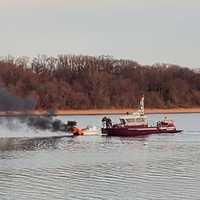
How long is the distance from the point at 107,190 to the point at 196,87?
6217 inches

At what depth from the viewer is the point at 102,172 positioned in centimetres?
4347

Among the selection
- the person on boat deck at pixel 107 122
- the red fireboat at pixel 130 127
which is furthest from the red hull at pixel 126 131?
the person on boat deck at pixel 107 122

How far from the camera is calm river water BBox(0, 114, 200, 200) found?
34844mm

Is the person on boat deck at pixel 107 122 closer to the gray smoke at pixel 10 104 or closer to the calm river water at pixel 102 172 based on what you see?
the gray smoke at pixel 10 104

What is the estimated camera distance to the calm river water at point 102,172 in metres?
34.8

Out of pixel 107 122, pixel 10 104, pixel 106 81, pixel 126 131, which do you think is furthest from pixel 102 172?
pixel 106 81

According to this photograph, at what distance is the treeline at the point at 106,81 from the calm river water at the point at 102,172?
9398 cm

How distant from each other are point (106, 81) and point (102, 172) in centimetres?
13807

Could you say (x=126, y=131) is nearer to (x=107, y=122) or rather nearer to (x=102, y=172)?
(x=107, y=122)

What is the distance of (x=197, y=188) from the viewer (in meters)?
35.9

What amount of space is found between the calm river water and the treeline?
94.0m

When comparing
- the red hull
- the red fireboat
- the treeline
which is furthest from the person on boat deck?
the treeline

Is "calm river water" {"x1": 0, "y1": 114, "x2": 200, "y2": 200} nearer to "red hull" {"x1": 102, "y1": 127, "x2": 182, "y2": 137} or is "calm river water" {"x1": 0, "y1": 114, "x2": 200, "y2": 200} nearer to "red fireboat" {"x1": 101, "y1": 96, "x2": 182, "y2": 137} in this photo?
"red hull" {"x1": 102, "y1": 127, "x2": 182, "y2": 137}

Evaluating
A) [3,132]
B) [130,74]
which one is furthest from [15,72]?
[3,132]
